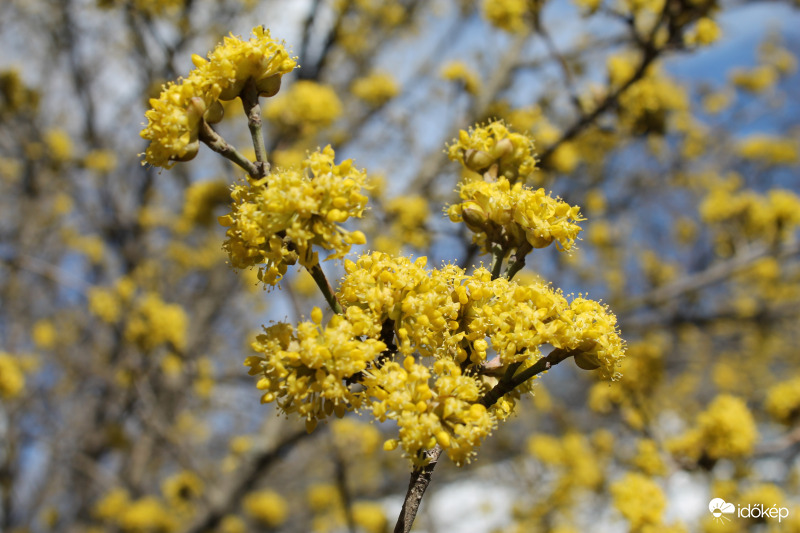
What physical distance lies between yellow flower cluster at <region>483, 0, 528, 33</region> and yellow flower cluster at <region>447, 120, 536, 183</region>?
2.79m

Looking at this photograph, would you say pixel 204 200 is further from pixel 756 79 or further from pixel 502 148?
pixel 756 79

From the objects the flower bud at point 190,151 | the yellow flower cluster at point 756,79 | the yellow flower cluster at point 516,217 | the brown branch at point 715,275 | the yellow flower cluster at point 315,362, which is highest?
the yellow flower cluster at point 756,79

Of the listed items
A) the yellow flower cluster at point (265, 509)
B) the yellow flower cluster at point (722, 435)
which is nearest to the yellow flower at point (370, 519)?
the yellow flower cluster at point (265, 509)

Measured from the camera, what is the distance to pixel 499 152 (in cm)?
195

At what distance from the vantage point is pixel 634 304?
4.95 m

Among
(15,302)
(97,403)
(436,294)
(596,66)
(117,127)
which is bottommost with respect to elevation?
(436,294)

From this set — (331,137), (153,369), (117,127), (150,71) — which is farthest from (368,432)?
(117,127)

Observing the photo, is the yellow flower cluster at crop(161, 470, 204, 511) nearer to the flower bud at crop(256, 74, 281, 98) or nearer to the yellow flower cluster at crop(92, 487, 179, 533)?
the yellow flower cluster at crop(92, 487, 179, 533)

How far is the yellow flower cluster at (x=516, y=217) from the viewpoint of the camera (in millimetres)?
1655

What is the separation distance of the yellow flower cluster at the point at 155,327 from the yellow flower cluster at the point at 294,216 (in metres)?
3.57

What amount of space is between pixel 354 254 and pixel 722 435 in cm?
336

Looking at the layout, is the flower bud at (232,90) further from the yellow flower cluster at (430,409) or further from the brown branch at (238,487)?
the brown branch at (238,487)

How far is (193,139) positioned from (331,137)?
498cm

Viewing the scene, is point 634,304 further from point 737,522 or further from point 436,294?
point 436,294
